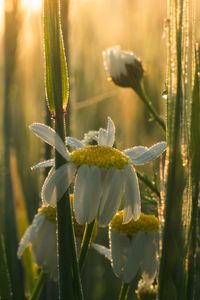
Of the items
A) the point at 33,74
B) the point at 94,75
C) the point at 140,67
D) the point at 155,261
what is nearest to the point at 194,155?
the point at 155,261

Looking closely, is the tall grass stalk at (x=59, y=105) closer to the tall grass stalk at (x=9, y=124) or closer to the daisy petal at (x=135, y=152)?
the daisy petal at (x=135, y=152)

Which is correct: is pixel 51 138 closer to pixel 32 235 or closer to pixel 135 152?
pixel 135 152

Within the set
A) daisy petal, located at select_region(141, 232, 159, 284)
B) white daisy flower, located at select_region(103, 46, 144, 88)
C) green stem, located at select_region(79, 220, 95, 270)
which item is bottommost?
daisy petal, located at select_region(141, 232, 159, 284)

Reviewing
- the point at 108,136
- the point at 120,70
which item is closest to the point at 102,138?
the point at 108,136

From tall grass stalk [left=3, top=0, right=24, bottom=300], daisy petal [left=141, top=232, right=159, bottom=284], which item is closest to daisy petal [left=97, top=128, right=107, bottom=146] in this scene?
daisy petal [left=141, top=232, right=159, bottom=284]

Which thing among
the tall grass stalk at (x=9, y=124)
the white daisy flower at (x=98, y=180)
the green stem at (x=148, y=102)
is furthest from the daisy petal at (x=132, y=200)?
the tall grass stalk at (x=9, y=124)

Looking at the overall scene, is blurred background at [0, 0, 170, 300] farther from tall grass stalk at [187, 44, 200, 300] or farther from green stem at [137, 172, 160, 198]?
tall grass stalk at [187, 44, 200, 300]

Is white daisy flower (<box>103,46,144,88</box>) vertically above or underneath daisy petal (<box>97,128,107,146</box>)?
above

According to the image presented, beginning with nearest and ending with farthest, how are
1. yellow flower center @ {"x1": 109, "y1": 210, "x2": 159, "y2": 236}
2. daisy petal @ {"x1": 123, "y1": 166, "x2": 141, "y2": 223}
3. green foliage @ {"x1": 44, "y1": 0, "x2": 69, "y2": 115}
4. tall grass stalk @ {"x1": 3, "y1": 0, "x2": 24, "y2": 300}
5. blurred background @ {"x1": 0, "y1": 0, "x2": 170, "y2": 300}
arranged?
green foliage @ {"x1": 44, "y1": 0, "x2": 69, "y2": 115} < daisy petal @ {"x1": 123, "y1": 166, "x2": 141, "y2": 223} < yellow flower center @ {"x1": 109, "y1": 210, "x2": 159, "y2": 236} < tall grass stalk @ {"x1": 3, "y1": 0, "x2": 24, "y2": 300} < blurred background @ {"x1": 0, "y1": 0, "x2": 170, "y2": 300}
